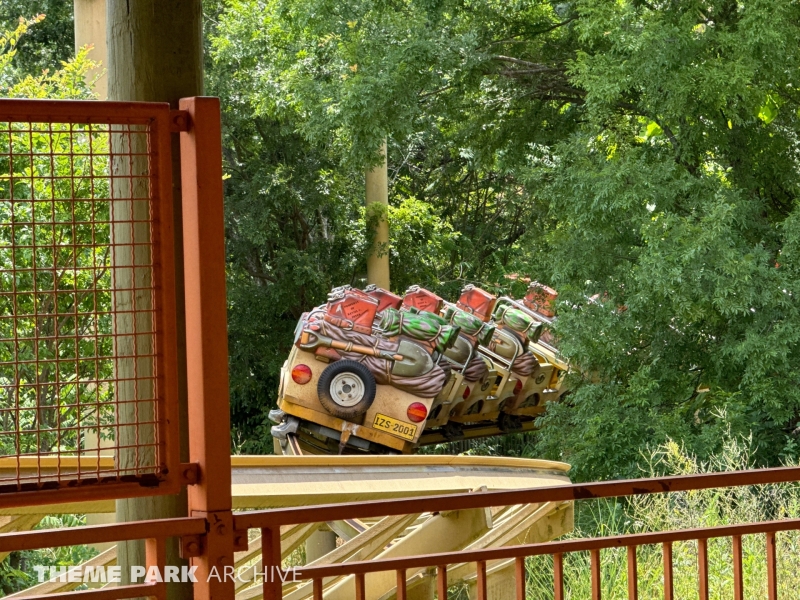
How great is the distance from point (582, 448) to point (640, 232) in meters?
2.30

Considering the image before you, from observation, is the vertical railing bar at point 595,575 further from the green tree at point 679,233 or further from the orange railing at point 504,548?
the green tree at point 679,233

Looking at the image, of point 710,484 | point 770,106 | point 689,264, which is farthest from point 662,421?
point 710,484

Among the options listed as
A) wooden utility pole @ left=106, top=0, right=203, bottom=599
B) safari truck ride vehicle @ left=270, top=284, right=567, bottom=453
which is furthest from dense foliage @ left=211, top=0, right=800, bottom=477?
wooden utility pole @ left=106, top=0, right=203, bottom=599

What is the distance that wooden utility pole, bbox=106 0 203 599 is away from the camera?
3.14 m

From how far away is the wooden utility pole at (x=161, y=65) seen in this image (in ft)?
10.3

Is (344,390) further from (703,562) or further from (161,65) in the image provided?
(703,562)

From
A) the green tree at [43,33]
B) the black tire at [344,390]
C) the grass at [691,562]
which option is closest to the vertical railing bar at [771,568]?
the grass at [691,562]

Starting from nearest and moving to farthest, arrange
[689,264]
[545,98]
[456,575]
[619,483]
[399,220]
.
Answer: [619,483], [456,575], [689,264], [545,98], [399,220]

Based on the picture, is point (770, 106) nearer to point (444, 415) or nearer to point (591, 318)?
point (591, 318)

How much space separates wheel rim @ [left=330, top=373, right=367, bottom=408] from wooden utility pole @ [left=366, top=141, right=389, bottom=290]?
4.70 meters

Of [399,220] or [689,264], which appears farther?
[399,220]

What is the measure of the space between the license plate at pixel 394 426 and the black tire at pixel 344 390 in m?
0.27

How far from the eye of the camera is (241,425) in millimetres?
17234

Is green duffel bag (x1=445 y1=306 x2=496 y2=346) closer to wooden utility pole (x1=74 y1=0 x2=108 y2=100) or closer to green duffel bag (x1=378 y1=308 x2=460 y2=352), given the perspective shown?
green duffel bag (x1=378 y1=308 x2=460 y2=352)
